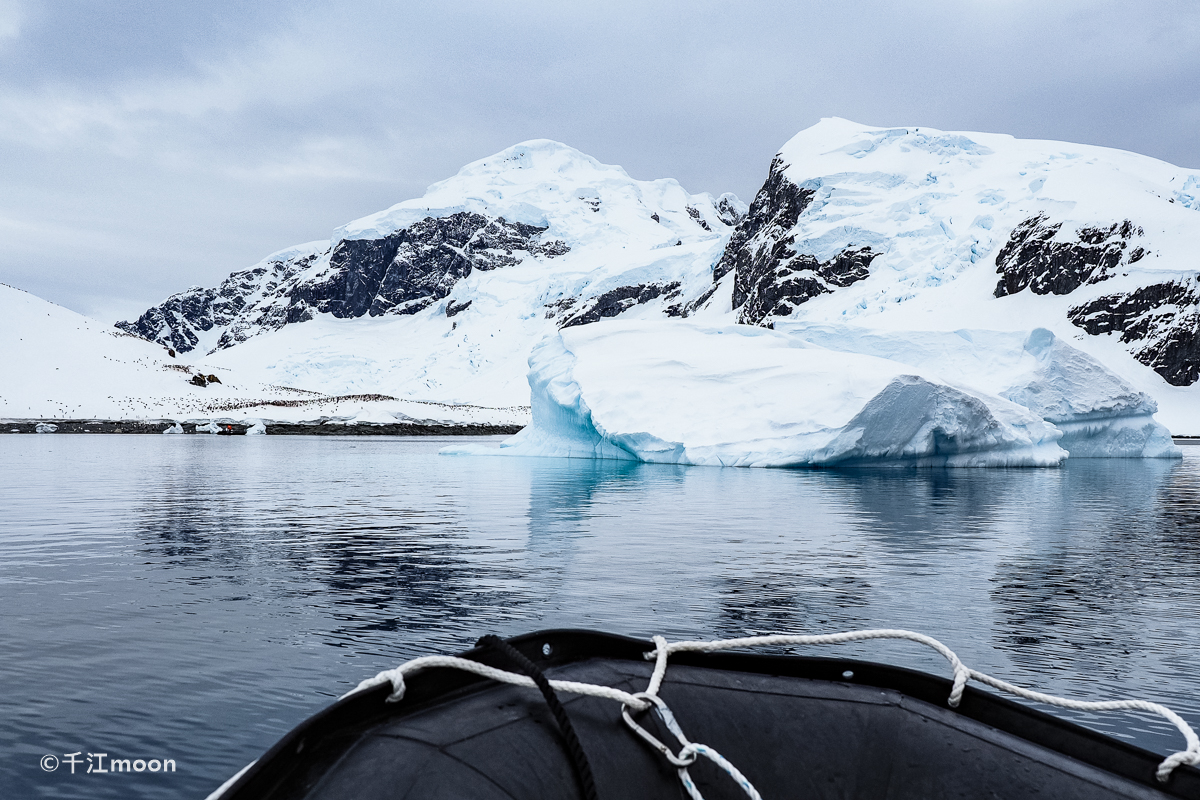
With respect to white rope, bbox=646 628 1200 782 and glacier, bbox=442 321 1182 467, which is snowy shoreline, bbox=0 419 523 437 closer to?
glacier, bbox=442 321 1182 467

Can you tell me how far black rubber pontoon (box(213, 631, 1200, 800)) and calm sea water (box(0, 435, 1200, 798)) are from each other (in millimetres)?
1740

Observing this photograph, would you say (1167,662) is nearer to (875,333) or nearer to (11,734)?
(11,734)

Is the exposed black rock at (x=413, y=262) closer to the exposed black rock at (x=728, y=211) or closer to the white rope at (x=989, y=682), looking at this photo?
the exposed black rock at (x=728, y=211)

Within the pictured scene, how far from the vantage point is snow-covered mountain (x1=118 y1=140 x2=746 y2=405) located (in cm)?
8650

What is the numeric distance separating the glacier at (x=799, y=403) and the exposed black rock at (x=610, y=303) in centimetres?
5657

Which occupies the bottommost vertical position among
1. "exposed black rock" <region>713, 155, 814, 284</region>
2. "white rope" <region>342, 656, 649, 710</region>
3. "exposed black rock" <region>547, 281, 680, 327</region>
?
"white rope" <region>342, 656, 649, 710</region>

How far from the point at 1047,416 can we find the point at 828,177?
49.4 metres

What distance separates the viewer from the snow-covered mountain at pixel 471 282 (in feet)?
284

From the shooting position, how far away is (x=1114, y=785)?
84.8 inches

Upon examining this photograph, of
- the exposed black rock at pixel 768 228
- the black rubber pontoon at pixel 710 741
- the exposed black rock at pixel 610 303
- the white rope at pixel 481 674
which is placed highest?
the exposed black rock at pixel 768 228

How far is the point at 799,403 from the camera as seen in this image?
70.0 feet

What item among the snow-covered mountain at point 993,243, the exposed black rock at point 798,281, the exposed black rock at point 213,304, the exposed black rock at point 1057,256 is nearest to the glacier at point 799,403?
the snow-covered mountain at point 993,243

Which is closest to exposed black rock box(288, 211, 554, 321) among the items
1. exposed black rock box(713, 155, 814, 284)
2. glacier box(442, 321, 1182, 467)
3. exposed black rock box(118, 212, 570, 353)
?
exposed black rock box(118, 212, 570, 353)

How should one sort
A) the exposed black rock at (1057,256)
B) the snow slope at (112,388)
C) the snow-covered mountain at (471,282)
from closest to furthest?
the snow slope at (112,388)
the exposed black rock at (1057,256)
the snow-covered mountain at (471,282)
